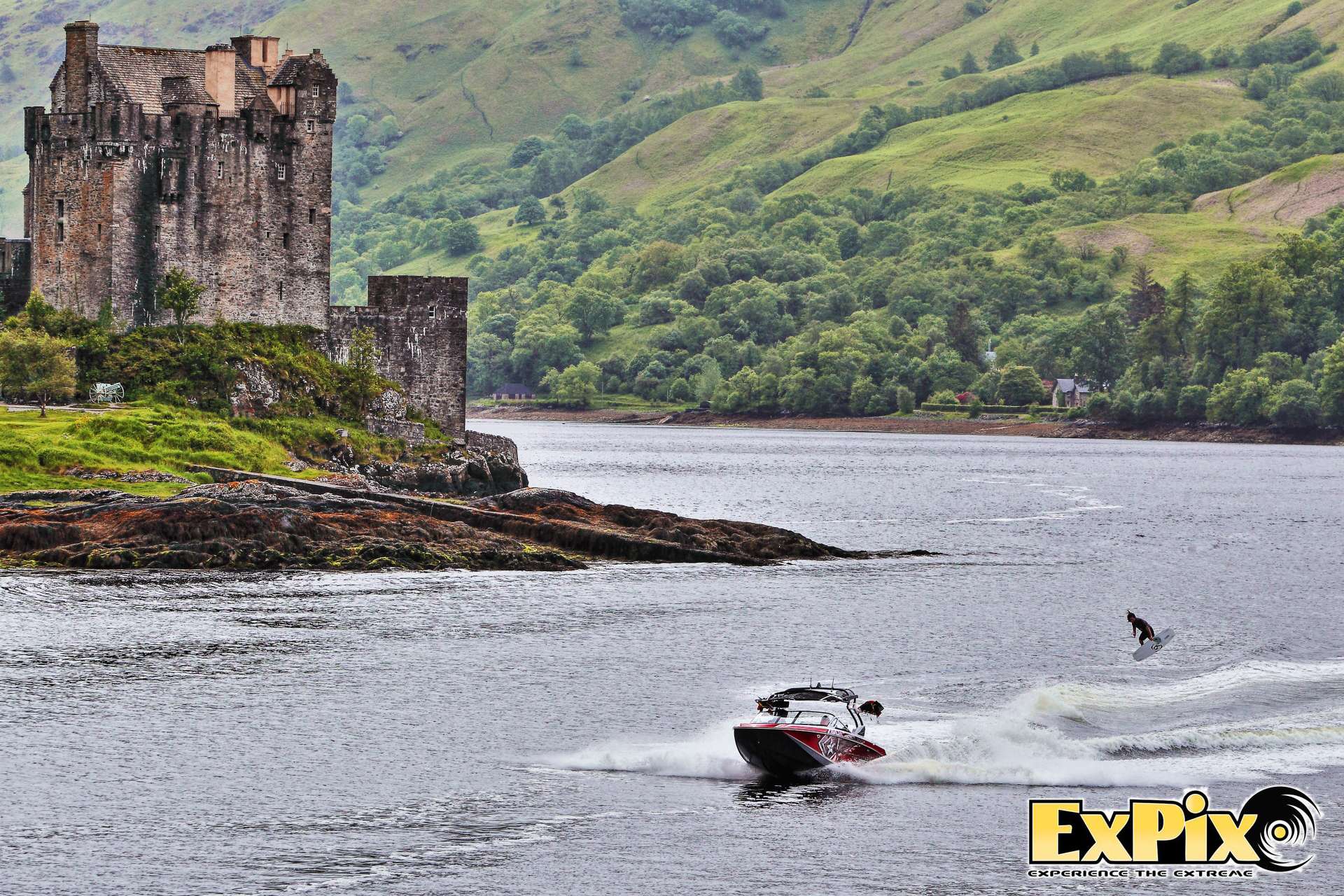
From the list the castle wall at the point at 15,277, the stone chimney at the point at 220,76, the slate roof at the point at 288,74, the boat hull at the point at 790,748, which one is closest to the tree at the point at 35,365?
the castle wall at the point at 15,277

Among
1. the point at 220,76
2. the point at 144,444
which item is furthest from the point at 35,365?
the point at 220,76

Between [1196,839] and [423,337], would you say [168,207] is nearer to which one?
[423,337]

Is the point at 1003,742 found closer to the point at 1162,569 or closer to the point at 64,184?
the point at 1162,569

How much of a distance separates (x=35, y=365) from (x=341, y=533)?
66.0 ft

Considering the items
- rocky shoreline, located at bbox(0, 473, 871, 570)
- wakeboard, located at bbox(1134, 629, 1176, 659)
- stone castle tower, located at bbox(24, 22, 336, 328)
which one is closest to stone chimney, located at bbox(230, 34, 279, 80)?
stone castle tower, located at bbox(24, 22, 336, 328)

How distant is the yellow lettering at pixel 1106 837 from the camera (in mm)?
32719

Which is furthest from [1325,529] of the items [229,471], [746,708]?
[746,708]

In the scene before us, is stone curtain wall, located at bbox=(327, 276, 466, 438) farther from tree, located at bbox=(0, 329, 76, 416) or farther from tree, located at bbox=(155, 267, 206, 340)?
tree, located at bbox=(0, 329, 76, 416)

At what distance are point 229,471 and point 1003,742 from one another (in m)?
40.7

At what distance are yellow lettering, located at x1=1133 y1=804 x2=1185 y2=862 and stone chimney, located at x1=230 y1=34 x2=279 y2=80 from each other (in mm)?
65263

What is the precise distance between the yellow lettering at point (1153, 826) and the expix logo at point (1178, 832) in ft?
0.04

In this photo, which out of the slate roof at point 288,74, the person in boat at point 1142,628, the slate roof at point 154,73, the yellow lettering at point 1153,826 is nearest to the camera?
the yellow lettering at point 1153,826

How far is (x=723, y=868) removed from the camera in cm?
3114

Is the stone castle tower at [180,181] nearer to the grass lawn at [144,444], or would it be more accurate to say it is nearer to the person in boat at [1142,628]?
the grass lawn at [144,444]
